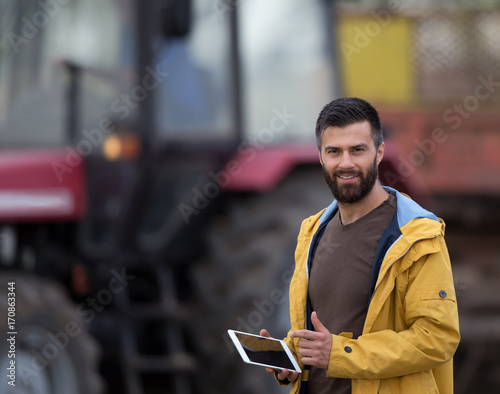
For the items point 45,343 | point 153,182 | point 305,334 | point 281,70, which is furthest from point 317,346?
point 281,70

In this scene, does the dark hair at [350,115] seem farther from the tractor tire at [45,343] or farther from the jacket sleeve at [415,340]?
the tractor tire at [45,343]

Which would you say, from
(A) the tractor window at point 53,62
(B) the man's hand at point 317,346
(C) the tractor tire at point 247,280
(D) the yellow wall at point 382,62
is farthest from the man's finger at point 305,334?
(D) the yellow wall at point 382,62

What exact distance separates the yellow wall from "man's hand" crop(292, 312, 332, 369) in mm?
6700

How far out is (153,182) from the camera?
13.5ft

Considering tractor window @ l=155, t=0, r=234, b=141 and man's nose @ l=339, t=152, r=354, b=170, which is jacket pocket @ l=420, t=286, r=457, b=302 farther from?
tractor window @ l=155, t=0, r=234, b=141

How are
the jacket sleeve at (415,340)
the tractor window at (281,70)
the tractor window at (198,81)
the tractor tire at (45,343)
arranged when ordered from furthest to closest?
the tractor window at (281,70)
the tractor window at (198,81)
the tractor tire at (45,343)
the jacket sleeve at (415,340)

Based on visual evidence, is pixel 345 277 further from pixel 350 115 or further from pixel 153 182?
pixel 153 182

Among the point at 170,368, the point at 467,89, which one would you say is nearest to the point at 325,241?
the point at 170,368

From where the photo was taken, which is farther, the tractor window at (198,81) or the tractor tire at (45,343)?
the tractor window at (198,81)

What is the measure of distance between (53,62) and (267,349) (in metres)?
2.46

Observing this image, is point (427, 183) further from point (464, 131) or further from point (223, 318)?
point (223, 318)

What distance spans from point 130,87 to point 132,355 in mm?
1257

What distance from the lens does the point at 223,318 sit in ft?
12.3

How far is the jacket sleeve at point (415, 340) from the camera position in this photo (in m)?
1.64
